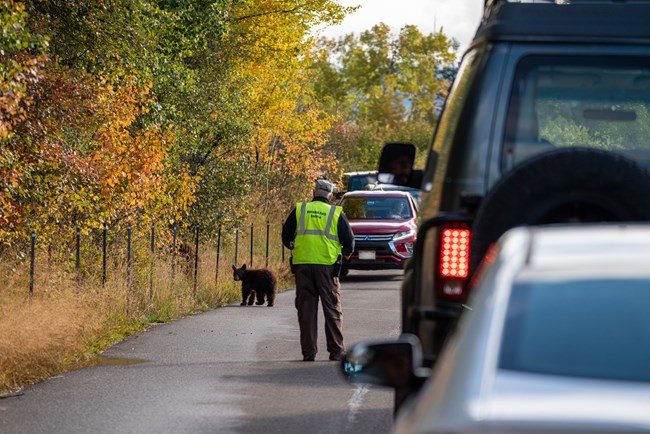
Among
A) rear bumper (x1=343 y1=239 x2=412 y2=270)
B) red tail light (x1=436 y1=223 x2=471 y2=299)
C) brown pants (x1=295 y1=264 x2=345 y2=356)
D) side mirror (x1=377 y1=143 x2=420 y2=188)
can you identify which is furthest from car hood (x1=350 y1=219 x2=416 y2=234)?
red tail light (x1=436 y1=223 x2=471 y2=299)

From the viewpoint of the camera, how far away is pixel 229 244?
30.3 meters

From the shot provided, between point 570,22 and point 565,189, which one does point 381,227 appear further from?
point 565,189

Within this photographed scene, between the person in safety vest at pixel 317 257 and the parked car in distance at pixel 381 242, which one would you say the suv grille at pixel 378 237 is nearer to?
the parked car in distance at pixel 381 242

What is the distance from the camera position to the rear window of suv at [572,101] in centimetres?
696

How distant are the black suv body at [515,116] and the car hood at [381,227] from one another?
2171 cm

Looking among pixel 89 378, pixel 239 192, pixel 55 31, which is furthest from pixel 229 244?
pixel 89 378

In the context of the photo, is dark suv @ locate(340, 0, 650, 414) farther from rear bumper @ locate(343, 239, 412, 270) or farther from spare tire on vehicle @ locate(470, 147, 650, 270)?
rear bumper @ locate(343, 239, 412, 270)

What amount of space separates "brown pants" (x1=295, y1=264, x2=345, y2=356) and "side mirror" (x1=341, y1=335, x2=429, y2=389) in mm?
9739

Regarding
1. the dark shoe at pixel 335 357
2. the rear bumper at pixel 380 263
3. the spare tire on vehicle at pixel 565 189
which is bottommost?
the dark shoe at pixel 335 357

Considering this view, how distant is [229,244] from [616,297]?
86.5 ft

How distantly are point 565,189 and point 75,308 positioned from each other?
992 cm

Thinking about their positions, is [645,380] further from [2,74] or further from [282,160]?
[282,160]

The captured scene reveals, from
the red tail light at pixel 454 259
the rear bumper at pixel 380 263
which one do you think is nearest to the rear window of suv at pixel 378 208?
the rear bumper at pixel 380 263

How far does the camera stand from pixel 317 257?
582 inches
